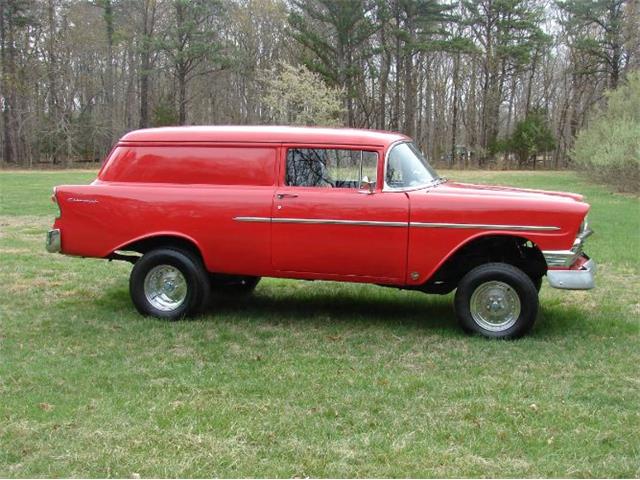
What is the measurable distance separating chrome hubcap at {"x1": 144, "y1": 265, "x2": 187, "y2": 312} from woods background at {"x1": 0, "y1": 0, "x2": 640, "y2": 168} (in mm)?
34797

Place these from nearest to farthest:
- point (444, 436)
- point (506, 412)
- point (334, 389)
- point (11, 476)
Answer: point (11, 476)
point (444, 436)
point (506, 412)
point (334, 389)

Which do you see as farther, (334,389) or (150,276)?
(150,276)

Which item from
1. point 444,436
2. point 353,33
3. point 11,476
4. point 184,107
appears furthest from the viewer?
point 184,107

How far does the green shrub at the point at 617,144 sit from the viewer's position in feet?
77.5

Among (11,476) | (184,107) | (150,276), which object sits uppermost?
(184,107)

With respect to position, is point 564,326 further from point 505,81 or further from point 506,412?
point 505,81

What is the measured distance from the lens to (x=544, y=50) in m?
52.1

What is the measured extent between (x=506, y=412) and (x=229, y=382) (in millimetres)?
1950

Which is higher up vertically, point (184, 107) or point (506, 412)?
point (184, 107)

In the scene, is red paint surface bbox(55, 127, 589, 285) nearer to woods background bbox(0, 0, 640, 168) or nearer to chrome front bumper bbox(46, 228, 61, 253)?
chrome front bumper bbox(46, 228, 61, 253)

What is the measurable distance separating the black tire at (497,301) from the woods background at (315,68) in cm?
3551

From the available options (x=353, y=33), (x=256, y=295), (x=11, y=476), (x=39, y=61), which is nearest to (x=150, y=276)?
(x=256, y=295)

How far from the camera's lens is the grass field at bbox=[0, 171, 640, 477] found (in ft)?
11.9

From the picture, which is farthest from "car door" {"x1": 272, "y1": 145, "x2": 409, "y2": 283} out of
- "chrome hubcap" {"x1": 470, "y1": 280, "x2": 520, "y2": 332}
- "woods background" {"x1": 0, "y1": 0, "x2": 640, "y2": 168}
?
"woods background" {"x1": 0, "y1": 0, "x2": 640, "y2": 168}
